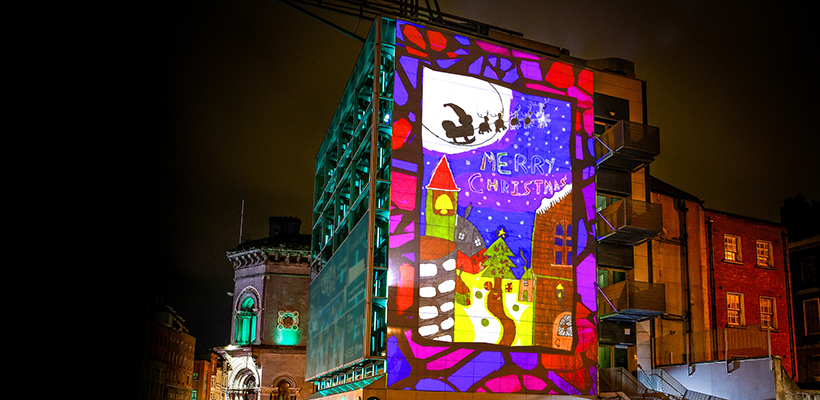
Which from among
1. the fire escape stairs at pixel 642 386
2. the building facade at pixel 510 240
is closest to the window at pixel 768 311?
the building facade at pixel 510 240

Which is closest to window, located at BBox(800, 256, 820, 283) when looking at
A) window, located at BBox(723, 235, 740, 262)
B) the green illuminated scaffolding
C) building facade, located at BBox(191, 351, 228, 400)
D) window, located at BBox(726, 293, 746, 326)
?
window, located at BBox(723, 235, 740, 262)

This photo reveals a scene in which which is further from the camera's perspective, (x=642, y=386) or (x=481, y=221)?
(x=642, y=386)

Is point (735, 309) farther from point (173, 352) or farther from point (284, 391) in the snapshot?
point (173, 352)

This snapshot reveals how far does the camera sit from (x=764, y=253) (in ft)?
145

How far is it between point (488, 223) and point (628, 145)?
369 inches

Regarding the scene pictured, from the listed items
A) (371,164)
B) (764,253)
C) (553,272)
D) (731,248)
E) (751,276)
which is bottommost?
(553,272)

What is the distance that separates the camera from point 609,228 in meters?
36.8

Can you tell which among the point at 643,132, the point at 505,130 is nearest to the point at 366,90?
the point at 505,130

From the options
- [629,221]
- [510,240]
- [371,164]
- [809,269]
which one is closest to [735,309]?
[629,221]

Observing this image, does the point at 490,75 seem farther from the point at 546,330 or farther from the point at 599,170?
the point at 546,330

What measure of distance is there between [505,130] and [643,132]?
8.13m

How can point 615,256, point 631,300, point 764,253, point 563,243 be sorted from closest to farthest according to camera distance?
point 631,300
point 563,243
point 615,256
point 764,253

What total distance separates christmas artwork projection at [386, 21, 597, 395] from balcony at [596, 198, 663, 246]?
1.20m

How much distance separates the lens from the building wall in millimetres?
42094
